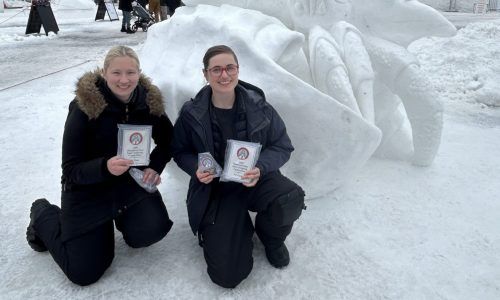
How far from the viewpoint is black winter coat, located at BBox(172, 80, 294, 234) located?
178 centimetres

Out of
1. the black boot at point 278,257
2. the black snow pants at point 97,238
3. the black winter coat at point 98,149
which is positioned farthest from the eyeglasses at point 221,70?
the black boot at point 278,257

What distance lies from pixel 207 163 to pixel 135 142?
0.30 m

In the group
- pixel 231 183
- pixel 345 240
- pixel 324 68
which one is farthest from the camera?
pixel 324 68

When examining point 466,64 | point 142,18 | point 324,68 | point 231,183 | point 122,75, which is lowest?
point 142,18

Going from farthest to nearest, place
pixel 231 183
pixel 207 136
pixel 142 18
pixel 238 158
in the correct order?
1. pixel 142 18
2. pixel 231 183
3. pixel 207 136
4. pixel 238 158

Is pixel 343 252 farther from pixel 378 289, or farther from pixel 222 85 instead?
pixel 222 85

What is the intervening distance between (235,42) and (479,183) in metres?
1.86

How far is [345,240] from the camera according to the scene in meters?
2.08

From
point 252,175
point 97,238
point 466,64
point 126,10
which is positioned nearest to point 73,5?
point 126,10

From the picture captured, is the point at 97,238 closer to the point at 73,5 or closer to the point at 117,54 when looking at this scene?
the point at 117,54

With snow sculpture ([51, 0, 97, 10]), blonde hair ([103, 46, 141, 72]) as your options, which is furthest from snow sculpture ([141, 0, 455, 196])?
snow sculpture ([51, 0, 97, 10])

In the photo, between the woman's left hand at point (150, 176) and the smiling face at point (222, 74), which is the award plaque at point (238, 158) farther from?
the woman's left hand at point (150, 176)

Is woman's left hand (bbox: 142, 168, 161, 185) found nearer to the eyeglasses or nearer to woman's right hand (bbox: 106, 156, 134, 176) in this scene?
woman's right hand (bbox: 106, 156, 134, 176)

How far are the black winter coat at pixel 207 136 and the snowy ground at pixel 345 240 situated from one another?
13.3 inches
